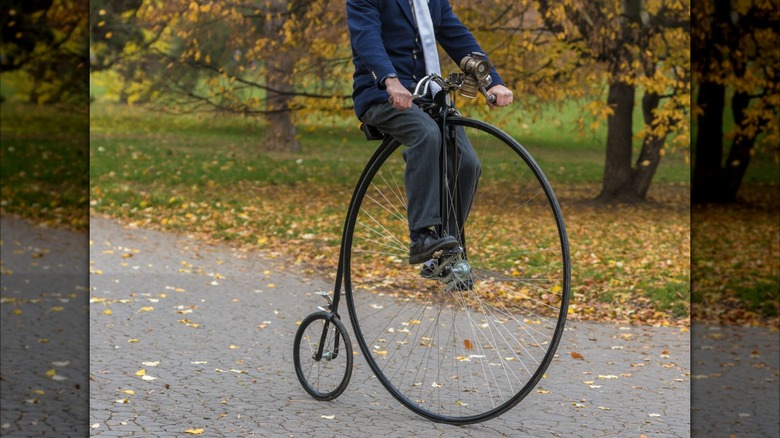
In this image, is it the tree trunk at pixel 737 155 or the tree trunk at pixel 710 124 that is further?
the tree trunk at pixel 737 155

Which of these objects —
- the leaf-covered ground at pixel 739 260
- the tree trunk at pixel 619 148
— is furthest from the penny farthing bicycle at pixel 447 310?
the tree trunk at pixel 619 148

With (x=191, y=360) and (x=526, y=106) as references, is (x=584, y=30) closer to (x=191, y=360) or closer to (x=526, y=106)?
(x=526, y=106)

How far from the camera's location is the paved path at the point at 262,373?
170 inches

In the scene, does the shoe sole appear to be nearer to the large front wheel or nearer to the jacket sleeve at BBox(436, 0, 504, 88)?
the large front wheel

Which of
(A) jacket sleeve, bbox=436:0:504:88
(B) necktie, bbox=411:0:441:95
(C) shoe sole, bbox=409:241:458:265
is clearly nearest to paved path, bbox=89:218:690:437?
(C) shoe sole, bbox=409:241:458:265

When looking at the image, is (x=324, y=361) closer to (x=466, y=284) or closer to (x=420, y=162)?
(x=466, y=284)

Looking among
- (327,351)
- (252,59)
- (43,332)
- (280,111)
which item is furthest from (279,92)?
(327,351)

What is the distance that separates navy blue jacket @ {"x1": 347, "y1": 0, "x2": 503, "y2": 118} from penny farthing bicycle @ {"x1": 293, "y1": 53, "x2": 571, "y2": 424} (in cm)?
13

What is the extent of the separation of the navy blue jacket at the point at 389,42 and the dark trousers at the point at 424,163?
0.41ft

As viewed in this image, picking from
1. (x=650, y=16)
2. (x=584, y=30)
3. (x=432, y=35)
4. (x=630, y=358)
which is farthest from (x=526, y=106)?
(x=432, y=35)

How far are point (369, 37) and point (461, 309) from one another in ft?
9.36

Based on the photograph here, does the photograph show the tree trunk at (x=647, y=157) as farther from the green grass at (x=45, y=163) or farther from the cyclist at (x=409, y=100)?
the cyclist at (x=409, y=100)

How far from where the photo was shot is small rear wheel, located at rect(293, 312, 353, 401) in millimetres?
4352

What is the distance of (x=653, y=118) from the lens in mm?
9742
